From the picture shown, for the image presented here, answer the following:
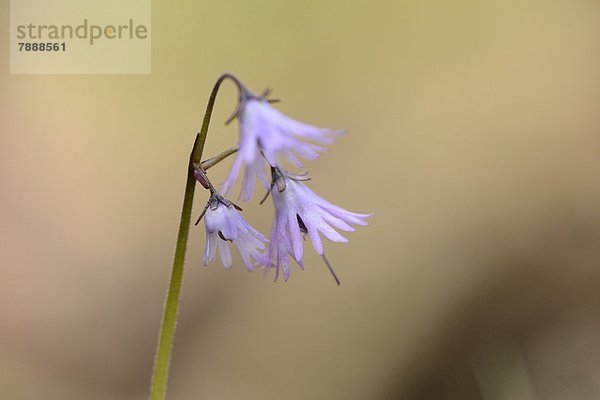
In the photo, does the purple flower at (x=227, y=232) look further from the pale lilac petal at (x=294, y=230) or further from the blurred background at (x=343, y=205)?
the blurred background at (x=343, y=205)

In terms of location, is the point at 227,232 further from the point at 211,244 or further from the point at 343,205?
the point at 343,205

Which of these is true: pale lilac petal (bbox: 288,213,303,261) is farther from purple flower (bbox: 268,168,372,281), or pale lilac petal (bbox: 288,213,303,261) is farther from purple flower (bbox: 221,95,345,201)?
purple flower (bbox: 221,95,345,201)

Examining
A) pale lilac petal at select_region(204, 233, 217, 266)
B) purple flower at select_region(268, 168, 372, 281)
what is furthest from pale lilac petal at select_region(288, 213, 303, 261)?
pale lilac petal at select_region(204, 233, 217, 266)

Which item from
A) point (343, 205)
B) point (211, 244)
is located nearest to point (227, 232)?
point (211, 244)

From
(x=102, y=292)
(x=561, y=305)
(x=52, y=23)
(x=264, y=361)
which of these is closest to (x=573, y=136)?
(x=561, y=305)

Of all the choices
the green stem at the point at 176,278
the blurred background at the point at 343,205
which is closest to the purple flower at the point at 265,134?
the green stem at the point at 176,278

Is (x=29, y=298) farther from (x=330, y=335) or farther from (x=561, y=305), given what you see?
(x=561, y=305)
